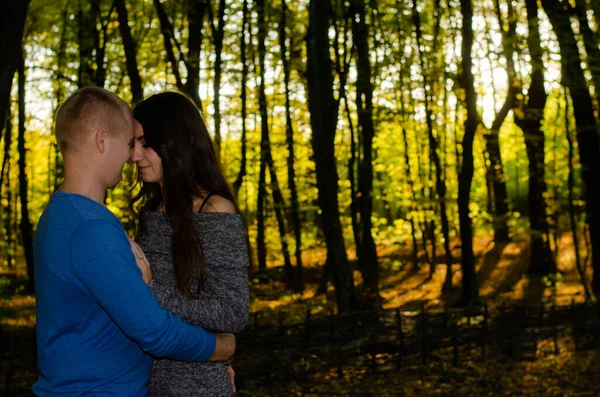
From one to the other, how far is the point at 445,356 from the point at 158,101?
31.7 feet

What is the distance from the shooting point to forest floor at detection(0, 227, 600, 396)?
8992 millimetres

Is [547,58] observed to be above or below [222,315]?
above

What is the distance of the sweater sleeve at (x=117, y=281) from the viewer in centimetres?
168

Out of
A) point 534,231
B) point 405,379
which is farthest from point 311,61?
point 534,231

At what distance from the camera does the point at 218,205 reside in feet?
6.97

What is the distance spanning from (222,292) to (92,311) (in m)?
0.41

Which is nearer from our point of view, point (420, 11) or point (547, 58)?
point (547, 58)

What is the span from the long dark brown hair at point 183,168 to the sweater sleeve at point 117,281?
0.30 metres

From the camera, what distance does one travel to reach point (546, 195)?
17.4 meters

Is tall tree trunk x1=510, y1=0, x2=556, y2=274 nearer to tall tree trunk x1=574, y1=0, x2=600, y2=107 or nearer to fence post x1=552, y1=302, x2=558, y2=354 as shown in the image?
tall tree trunk x1=574, y1=0, x2=600, y2=107

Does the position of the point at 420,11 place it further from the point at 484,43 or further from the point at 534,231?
the point at 534,231

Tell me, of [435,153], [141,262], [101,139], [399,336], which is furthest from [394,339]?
[101,139]

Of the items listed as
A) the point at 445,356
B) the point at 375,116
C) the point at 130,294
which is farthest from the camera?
the point at 375,116

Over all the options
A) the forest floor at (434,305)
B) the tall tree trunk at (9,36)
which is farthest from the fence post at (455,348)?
the tall tree trunk at (9,36)
